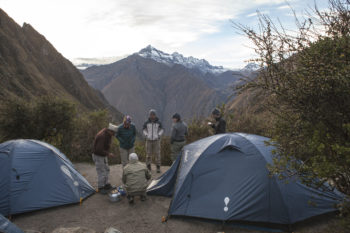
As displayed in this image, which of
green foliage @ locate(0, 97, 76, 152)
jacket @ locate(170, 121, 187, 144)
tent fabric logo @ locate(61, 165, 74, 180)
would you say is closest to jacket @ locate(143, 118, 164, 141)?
jacket @ locate(170, 121, 187, 144)

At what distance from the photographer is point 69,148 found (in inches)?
472

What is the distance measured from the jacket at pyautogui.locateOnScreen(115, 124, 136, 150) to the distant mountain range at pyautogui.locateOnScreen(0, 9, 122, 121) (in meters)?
27.2

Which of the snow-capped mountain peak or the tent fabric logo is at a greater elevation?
the snow-capped mountain peak

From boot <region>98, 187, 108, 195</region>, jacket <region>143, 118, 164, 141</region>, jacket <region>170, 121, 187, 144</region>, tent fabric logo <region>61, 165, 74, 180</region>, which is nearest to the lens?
tent fabric logo <region>61, 165, 74, 180</region>

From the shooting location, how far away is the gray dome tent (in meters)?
5.28

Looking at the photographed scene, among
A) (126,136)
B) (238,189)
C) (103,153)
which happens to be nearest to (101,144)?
(103,153)

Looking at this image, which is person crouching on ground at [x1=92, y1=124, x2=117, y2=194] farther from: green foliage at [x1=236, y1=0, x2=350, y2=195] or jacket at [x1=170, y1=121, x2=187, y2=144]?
green foliage at [x1=236, y1=0, x2=350, y2=195]

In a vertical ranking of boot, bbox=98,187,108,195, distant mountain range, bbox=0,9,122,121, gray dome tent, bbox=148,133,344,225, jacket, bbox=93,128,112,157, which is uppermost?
distant mountain range, bbox=0,9,122,121

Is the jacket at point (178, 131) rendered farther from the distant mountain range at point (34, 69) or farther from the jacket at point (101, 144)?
the distant mountain range at point (34, 69)

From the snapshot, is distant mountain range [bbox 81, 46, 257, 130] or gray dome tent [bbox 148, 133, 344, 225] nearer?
gray dome tent [bbox 148, 133, 344, 225]

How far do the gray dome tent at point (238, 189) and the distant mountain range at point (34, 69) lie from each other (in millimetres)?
30209

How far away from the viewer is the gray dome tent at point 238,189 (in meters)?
5.28

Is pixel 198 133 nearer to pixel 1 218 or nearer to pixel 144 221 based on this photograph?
pixel 144 221

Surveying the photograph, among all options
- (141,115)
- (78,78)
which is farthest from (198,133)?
(141,115)
